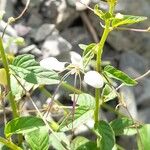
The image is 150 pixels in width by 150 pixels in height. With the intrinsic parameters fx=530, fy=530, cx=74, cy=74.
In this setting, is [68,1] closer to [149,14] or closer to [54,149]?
[149,14]

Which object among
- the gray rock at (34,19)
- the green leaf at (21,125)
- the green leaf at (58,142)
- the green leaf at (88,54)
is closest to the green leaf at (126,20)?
the green leaf at (88,54)

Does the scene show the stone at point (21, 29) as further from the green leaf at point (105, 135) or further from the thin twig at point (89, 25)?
the green leaf at point (105, 135)


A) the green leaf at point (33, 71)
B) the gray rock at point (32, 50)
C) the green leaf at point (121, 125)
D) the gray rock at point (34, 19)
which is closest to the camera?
the green leaf at point (33, 71)

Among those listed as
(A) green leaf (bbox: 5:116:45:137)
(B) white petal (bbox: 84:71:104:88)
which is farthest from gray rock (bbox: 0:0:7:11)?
(B) white petal (bbox: 84:71:104:88)

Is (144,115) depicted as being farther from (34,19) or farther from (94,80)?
(94,80)

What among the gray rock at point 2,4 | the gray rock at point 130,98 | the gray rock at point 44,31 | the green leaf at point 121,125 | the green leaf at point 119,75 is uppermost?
the gray rock at point 2,4

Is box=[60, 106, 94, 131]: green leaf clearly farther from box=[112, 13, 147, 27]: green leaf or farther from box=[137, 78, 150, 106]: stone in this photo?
box=[137, 78, 150, 106]: stone

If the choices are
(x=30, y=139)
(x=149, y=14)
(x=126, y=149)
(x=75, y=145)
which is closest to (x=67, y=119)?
(x=30, y=139)
